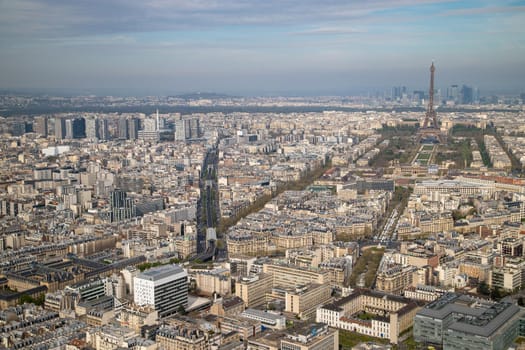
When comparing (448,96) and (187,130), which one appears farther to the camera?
(448,96)

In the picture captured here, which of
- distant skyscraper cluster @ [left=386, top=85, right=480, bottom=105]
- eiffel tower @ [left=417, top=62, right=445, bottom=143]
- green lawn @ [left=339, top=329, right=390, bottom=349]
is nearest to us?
green lawn @ [left=339, top=329, right=390, bottom=349]

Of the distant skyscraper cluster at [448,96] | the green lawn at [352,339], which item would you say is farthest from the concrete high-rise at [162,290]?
the distant skyscraper cluster at [448,96]

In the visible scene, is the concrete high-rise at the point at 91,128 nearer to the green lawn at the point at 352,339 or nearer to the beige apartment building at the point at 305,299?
the beige apartment building at the point at 305,299

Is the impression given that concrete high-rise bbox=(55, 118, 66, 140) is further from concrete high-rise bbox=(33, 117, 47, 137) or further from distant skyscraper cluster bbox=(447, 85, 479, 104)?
distant skyscraper cluster bbox=(447, 85, 479, 104)

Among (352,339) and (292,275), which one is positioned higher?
(292,275)

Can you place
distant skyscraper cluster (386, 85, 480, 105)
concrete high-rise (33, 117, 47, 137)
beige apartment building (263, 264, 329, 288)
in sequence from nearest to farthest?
beige apartment building (263, 264, 329, 288)
concrete high-rise (33, 117, 47, 137)
distant skyscraper cluster (386, 85, 480, 105)

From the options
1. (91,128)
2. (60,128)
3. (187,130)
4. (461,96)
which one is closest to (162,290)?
(60,128)

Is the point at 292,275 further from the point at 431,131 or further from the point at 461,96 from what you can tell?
the point at 461,96

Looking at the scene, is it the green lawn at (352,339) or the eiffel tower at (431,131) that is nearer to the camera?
the green lawn at (352,339)

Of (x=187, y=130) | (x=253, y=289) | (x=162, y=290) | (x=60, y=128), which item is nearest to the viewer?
(x=162, y=290)

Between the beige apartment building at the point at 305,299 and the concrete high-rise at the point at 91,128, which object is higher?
the concrete high-rise at the point at 91,128

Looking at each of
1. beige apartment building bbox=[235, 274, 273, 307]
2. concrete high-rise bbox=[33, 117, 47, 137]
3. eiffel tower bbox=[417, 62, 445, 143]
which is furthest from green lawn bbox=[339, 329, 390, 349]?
eiffel tower bbox=[417, 62, 445, 143]

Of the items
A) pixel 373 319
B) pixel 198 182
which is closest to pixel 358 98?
pixel 198 182

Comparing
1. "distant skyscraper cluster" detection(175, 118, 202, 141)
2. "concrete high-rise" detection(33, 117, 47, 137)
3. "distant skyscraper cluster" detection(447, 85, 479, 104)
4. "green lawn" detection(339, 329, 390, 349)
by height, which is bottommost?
"green lawn" detection(339, 329, 390, 349)
